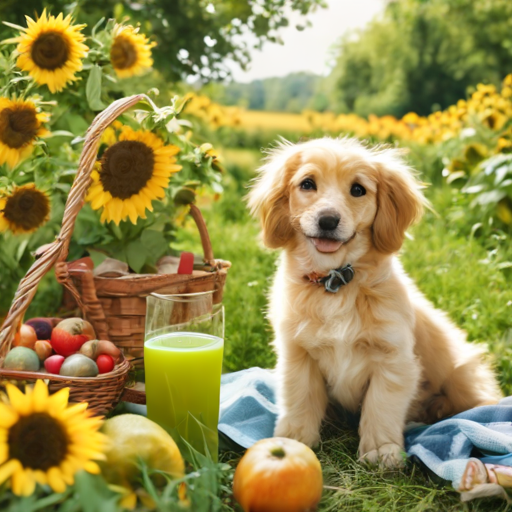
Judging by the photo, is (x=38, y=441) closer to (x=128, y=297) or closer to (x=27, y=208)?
(x=128, y=297)

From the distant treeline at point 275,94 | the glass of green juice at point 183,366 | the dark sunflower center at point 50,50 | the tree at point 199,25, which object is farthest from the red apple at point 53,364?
the distant treeline at point 275,94

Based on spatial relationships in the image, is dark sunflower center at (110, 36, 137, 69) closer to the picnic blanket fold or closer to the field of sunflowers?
the field of sunflowers

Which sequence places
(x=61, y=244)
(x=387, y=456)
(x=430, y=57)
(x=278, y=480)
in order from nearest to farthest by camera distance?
(x=278, y=480)
(x=61, y=244)
(x=387, y=456)
(x=430, y=57)

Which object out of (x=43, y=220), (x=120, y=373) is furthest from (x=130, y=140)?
(x=120, y=373)

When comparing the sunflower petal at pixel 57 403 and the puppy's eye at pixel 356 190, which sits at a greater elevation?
the puppy's eye at pixel 356 190

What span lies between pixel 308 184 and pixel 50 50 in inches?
45.9

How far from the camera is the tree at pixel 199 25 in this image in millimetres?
3787

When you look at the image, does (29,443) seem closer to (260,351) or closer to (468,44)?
(260,351)

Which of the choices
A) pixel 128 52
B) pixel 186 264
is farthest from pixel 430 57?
pixel 186 264

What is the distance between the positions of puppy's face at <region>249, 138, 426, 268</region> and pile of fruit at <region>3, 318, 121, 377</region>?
0.71 m

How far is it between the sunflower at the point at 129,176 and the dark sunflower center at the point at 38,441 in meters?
1.05

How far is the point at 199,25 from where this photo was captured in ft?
13.0

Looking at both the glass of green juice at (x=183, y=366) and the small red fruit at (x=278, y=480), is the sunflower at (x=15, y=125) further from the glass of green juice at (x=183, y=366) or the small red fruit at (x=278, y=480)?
the small red fruit at (x=278, y=480)

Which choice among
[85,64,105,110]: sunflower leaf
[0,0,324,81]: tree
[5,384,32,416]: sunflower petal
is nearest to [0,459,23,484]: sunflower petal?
[5,384,32,416]: sunflower petal
